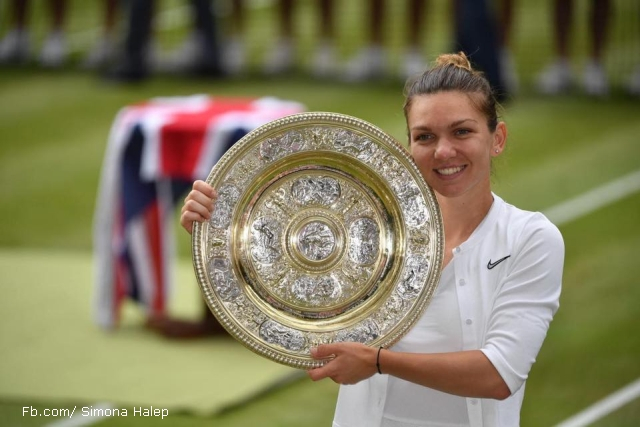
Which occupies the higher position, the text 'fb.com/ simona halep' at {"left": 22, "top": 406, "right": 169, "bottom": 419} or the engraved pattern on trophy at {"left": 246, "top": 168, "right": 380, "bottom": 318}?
the engraved pattern on trophy at {"left": 246, "top": 168, "right": 380, "bottom": 318}

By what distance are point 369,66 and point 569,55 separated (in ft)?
5.52

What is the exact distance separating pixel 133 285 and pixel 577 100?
469cm

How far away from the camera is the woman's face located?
2195 millimetres

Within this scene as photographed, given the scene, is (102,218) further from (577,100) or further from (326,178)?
(577,100)

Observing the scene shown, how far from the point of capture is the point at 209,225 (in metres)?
2.29

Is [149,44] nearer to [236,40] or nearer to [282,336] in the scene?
[236,40]

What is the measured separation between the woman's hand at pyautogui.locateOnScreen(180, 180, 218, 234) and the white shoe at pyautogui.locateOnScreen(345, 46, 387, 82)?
7.80 meters

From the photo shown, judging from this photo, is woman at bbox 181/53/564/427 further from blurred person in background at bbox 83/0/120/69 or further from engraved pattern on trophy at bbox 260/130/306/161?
blurred person in background at bbox 83/0/120/69

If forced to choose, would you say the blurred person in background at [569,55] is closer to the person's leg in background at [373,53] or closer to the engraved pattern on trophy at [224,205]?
the person's leg in background at [373,53]

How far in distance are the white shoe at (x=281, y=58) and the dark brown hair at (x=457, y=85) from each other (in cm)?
809

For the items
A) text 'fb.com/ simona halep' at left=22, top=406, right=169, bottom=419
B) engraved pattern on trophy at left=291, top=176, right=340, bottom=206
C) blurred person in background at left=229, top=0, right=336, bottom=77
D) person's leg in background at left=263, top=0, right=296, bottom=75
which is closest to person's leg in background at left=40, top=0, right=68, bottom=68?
blurred person in background at left=229, top=0, right=336, bottom=77

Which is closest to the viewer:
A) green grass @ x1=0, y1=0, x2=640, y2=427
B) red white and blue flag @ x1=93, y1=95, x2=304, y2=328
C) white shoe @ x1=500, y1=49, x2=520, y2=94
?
green grass @ x1=0, y1=0, x2=640, y2=427

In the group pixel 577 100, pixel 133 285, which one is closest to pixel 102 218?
pixel 133 285

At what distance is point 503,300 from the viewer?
2166 millimetres
